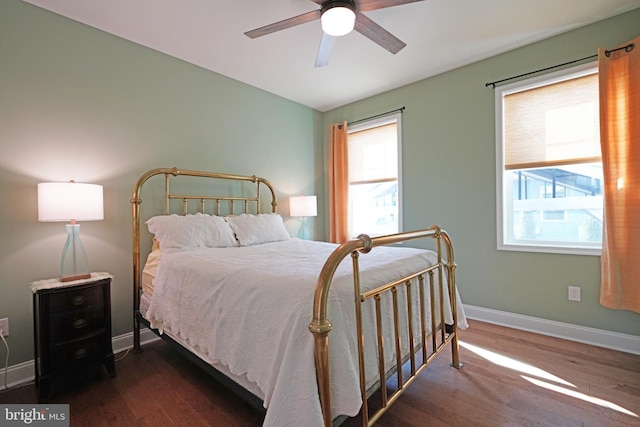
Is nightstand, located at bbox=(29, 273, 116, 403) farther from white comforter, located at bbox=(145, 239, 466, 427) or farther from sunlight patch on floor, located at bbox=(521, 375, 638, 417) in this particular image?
sunlight patch on floor, located at bbox=(521, 375, 638, 417)

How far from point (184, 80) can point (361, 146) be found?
226 cm

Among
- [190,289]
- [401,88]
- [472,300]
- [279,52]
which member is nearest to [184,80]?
[279,52]

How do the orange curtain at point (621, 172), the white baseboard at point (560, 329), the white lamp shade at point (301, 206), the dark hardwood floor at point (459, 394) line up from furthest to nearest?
the white lamp shade at point (301, 206) → the white baseboard at point (560, 329) → the orange curtain at point (621, 172) → the dark hardwood floor at point (459, 394)

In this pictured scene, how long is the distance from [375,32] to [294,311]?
6.28 feet

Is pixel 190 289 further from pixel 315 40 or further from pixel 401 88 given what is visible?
pixel 401 88

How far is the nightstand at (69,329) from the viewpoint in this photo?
5.54ft

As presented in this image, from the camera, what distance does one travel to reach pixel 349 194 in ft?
13.3

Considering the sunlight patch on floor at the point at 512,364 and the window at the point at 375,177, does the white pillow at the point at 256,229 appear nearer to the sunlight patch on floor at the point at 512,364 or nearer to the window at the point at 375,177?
the window at the point at 375,177

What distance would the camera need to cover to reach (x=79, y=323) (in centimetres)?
182

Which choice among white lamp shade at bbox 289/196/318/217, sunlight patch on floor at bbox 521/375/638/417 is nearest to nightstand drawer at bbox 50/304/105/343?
white lamp shade at bbox 289/196/318/217

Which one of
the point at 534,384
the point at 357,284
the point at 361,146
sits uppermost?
the point at 361,146

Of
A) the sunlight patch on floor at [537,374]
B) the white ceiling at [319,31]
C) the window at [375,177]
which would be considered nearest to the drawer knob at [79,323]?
the white ceiling at [319,31]

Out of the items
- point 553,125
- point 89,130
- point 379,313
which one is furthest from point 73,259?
point 553,125

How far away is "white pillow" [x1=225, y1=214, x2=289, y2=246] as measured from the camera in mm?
2729
